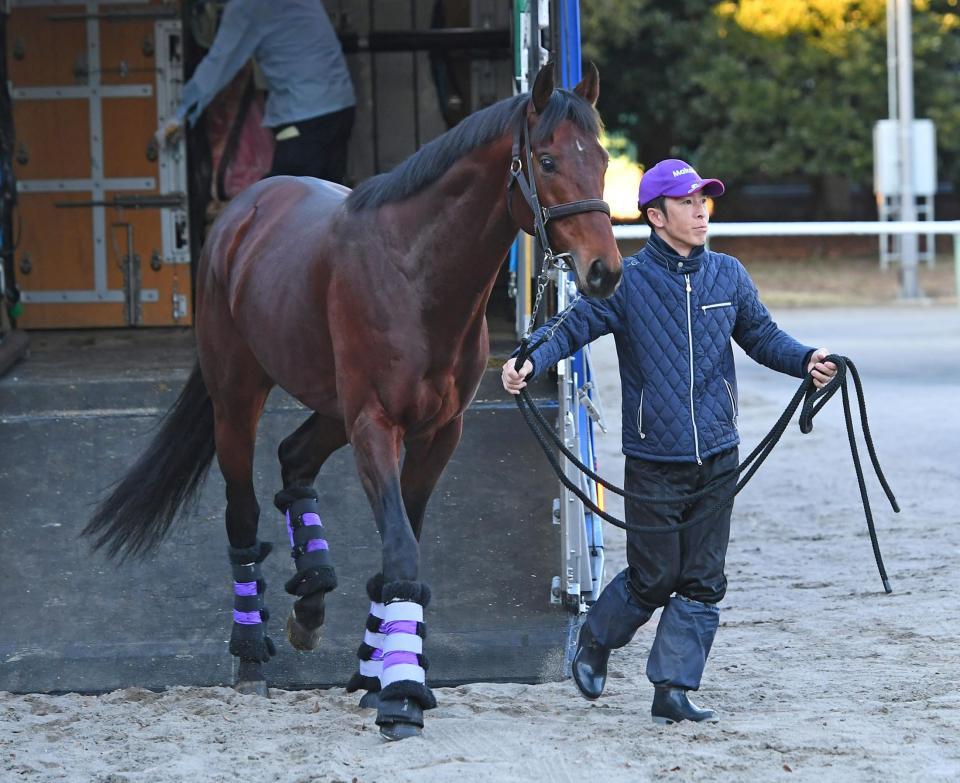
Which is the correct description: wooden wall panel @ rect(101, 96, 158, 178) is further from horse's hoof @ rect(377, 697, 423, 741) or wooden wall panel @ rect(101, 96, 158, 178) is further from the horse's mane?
horse's hoof @ rect(377, 697, 423, 741)

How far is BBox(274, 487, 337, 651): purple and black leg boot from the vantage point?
461cm

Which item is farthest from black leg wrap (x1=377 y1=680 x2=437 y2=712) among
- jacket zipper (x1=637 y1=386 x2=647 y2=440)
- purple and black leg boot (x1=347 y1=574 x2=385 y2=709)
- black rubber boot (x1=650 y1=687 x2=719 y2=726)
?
jacket zipper (x1=637 y1=386 x2=647 y2=440)

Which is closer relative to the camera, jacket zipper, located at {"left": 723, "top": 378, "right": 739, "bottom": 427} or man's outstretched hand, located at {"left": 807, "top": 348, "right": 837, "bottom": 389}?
man's outstretched hand, located at {"left": 807, "top": 348, "right": 837, "bottom": 389}

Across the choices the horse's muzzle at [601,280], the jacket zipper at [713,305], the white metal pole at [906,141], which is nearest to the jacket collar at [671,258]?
the jacket zipper at [713,305]

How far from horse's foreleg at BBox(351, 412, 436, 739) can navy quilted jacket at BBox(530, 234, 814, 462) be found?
499 mm

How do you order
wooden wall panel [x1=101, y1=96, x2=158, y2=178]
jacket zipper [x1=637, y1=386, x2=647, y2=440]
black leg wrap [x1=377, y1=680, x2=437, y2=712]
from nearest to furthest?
black leg wrap [x1=377, y1=680, x2=437, y2=712] → jacket zipper [x1=637, y1=386, x2=647, y2=440] → wooden wall panel [x1=101, y1=96, x2=158, y2=178]

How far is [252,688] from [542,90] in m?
2.08

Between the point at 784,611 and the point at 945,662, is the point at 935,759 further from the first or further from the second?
the point at 784,611

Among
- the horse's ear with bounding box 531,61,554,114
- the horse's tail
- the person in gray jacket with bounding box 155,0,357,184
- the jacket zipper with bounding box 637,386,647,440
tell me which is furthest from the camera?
the person in gray jacket with bounding box 155,0,357,184

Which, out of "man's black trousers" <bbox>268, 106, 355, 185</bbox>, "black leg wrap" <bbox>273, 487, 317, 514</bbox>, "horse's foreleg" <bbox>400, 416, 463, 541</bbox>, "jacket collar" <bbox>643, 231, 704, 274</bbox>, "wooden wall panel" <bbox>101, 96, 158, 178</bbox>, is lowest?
"black leg wrap" <bbox>273, 487, 317, 514</bbox>

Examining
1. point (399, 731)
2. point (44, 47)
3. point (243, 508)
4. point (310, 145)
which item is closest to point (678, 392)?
point (399, 731)

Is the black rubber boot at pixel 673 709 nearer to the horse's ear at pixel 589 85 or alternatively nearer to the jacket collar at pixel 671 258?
the jacket collar at pixel 671 258

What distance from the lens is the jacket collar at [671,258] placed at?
4004mm

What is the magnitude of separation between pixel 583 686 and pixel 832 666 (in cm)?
90
